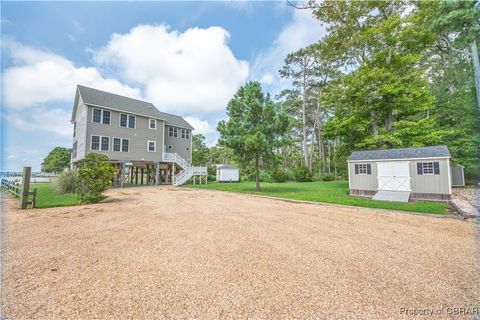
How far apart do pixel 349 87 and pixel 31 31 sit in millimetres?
19256

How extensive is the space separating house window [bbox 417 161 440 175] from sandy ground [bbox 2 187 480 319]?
6018 millimetres

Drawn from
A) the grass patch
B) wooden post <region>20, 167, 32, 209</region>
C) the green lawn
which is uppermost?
wooden post <region>20, 167, 32, 209</region>

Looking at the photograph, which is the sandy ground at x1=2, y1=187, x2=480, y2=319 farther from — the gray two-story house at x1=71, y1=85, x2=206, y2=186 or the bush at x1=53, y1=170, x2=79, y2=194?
the gray two-story house at x1=71, y1=85, x2=206, y2=186

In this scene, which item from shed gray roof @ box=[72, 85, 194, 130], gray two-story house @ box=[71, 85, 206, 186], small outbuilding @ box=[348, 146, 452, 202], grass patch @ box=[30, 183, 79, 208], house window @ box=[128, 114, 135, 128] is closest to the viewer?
grass patch @ box=[30, 183, 79, 208]

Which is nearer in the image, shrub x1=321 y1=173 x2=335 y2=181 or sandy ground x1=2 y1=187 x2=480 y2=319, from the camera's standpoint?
sandy ground x1=2 y1=187 x2=480 y2=319

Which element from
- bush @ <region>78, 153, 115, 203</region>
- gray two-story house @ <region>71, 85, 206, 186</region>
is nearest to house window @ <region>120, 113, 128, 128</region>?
gray two-story house @ <region>71, 85, 206, 186</region>

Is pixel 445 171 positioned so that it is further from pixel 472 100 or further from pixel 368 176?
pixel 472 100


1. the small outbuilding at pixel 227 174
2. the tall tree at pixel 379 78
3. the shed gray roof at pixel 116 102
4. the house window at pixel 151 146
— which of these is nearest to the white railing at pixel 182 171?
the house window at pixel 151 146

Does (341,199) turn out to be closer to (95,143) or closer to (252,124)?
(252,124)

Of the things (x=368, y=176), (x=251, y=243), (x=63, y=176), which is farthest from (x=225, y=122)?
(x=251, y=243)

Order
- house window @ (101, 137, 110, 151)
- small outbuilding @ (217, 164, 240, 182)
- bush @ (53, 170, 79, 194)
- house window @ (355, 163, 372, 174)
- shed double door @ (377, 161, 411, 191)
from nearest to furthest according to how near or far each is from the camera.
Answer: shed double door @ (377, 161, 411, 191) < house window @ (355, 163, 372, 174) < bush @ (53, 170, 79, 194) < house window @ (101, 137, 110, 151) < small outbuilding @ (217, 164, 240, 182)

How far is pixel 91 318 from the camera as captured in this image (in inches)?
82.3

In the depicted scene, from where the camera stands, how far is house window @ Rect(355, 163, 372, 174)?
1257cm

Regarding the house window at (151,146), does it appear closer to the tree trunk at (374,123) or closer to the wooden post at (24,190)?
the wooden post at (24,190)
